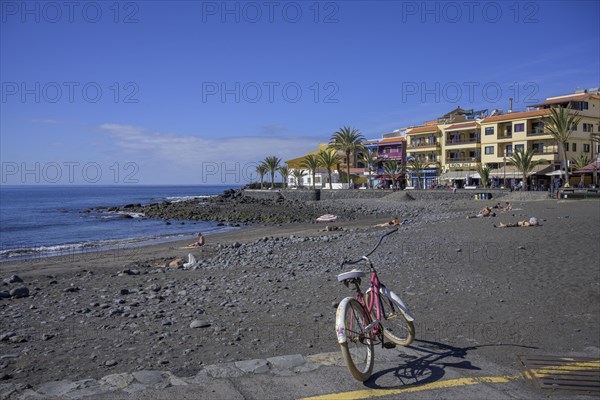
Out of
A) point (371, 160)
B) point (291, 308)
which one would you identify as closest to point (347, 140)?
point (371, 160)

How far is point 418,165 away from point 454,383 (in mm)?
65289

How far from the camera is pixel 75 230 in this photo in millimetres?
40281

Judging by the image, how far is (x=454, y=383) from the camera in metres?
4.55

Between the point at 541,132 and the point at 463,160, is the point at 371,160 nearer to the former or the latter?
the point at 463,160

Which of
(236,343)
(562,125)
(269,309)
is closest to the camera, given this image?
(236,343)

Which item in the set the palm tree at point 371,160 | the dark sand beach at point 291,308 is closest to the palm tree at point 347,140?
the palm tree at point 371,160

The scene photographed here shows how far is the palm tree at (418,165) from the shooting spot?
6725 cm

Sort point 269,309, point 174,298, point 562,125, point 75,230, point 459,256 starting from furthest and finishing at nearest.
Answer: point 562,125
point 75,230
point 459,256
point 174,298
point 269,309

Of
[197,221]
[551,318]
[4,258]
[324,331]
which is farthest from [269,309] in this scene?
[197,221]

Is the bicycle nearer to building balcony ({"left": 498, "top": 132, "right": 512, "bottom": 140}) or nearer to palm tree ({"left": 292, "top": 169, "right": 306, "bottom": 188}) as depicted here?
building balcony ({"left": 498, "top": 132, "right": 512, "bottom": 140})

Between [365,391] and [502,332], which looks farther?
[502,332]

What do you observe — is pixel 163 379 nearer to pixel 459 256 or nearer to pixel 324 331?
pixel 324 331

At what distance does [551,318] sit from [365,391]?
159 inches

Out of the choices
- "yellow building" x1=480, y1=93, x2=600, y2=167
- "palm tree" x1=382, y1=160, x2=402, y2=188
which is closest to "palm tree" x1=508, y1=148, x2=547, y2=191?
"yellow building" x1=480, y1=93, x2=600, y2=167
